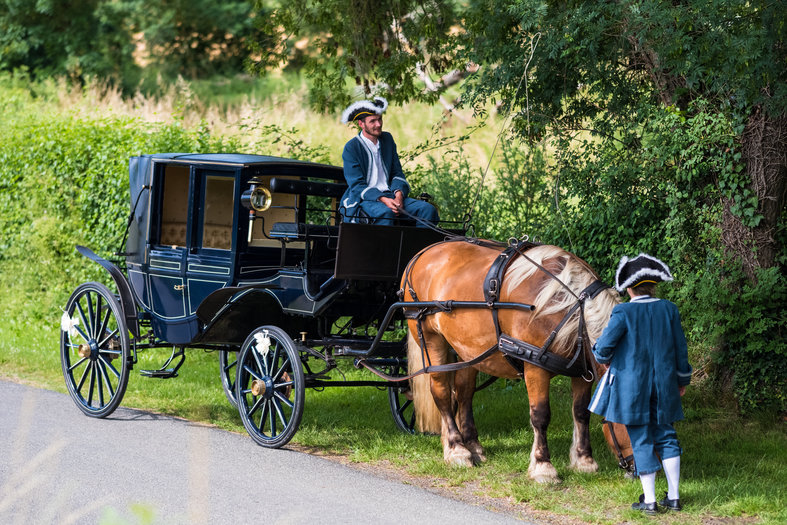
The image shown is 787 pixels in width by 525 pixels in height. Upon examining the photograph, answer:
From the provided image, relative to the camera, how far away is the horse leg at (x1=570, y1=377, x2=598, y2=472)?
6277 millimetres

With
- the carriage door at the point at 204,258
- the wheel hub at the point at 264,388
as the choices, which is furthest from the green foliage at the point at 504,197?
the wheel hub at the point at 264,388

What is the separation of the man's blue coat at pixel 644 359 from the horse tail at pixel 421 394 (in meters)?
1.76

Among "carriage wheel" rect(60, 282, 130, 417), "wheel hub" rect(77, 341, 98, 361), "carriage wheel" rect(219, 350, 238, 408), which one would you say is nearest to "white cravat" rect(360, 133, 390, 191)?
"carriage wheel" rect(219, 350, 238, 408)

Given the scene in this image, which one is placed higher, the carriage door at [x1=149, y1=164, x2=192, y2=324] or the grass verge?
the carriage door at [x1=149, y1=164, x2=192, y2=324]

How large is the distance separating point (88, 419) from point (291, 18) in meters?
5.07

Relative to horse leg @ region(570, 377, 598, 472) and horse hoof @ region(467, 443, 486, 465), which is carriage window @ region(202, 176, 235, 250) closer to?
horse hoof @ region(467, 443, 486, 465)

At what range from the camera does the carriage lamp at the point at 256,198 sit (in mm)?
7129

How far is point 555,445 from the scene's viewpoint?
7.31 meters

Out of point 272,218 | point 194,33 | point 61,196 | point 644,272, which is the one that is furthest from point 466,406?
point 194,33

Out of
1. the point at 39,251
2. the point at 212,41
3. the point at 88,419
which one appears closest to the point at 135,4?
the point at 212,41

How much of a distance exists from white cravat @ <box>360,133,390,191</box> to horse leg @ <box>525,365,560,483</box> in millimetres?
2005

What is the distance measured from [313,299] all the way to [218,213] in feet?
5.75

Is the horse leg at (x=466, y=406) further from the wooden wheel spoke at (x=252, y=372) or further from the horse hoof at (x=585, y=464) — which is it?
the wooden wheel spoke at (x=252, y=372)

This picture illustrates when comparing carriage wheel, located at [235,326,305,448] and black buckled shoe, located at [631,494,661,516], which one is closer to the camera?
black buckled shoe, located at [631,494,661,516]
